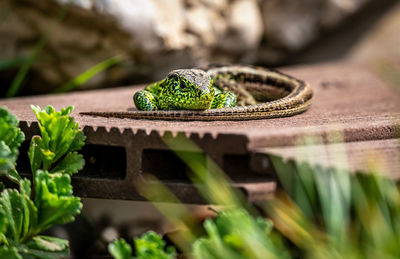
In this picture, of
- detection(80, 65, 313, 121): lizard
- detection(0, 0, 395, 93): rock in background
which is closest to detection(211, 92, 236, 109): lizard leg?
detection(80, 65, 313, 121): lizard

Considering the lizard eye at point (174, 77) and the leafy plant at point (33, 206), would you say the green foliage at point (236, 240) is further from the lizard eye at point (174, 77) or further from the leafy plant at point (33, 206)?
the lizard eye at point (174, 77)

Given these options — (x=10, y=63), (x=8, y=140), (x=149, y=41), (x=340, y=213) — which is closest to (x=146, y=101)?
(x=8, y=140)

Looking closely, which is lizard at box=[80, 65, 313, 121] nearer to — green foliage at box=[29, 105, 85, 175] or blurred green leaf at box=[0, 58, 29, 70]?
green foliage at box=[29, 105, 85, 175]

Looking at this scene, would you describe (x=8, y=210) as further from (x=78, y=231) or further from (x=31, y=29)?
(x=31, y=29)

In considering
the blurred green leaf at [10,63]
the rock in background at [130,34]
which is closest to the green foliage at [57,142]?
the rock in background at [130,34]

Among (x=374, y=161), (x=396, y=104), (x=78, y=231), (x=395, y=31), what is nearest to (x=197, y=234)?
(x=374, y=161)

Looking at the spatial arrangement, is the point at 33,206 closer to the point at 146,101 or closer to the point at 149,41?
the point at 146,101
